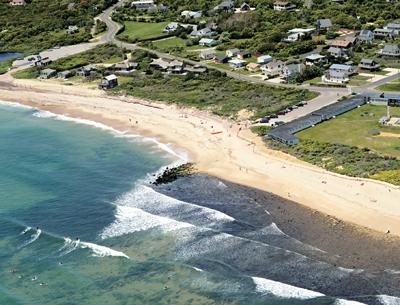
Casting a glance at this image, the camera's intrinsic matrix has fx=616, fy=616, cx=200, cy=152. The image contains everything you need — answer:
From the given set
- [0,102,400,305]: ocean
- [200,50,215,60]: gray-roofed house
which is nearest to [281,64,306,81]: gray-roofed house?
[200,50,215,60]: gray-roofed house

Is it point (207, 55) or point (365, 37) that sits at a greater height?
point (207, 55)

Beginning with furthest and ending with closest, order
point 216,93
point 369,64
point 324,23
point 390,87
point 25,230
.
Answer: point 324,23 → point 369,64 → point 216,93 → point 390,87 → point 25,230

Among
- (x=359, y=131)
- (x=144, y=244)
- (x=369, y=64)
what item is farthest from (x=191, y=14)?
(x=144, y=244)

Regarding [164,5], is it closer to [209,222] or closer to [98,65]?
[98,65]

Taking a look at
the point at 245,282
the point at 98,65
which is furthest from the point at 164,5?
the point at 245,282

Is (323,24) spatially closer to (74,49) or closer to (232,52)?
(232,52)

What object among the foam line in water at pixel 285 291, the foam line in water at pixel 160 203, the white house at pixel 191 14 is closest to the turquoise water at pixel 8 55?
the white house at pixel 191 14

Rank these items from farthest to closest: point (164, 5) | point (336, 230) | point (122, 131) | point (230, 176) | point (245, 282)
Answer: point (164, 5) → point (122, 131) → point (230, 176) → point (336, 230) → point (245, 282)
